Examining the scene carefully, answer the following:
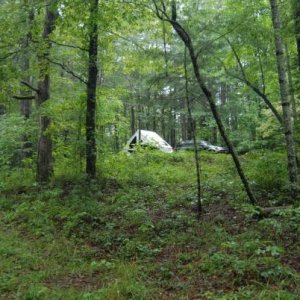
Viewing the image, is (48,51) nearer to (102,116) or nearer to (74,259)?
(102,116)

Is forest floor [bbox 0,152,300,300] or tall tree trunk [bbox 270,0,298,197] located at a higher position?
tall tree trunk [bbox 270,0,298,197]

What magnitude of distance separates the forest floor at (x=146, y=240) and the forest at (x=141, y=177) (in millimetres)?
31

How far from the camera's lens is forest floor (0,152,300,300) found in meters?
4.93

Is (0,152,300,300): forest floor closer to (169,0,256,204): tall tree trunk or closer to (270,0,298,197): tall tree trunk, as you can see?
(169,0,256,204): tall tree trunk

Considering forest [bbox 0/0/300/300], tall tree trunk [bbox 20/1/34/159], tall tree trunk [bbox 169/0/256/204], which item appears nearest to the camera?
forest [bbox 0/0/300/300]

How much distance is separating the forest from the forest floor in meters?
0.03

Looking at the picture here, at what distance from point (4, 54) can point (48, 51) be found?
4.10 ft

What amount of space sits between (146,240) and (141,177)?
496 centimetres

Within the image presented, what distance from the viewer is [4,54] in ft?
32.6

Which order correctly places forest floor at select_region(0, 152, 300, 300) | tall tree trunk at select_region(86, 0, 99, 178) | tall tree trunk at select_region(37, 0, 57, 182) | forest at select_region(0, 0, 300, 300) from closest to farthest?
forest floor at select_region(0, 152, 300, 300) < forest at select_region(0, 0, 300, 300) < tall tree trunk at select_region(86, 0, 99, 178) < tall tree trunk at select_region(37, 0, 57, 182)

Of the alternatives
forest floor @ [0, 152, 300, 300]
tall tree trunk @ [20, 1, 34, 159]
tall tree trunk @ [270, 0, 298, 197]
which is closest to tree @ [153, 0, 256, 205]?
forest floor @ [0, 152, 300, 300]

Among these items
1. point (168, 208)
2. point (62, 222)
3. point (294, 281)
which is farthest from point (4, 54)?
point (294, 281)

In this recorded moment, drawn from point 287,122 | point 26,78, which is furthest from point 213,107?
point 26,78

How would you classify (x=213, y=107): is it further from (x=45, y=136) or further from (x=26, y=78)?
(x=26, y=78)
